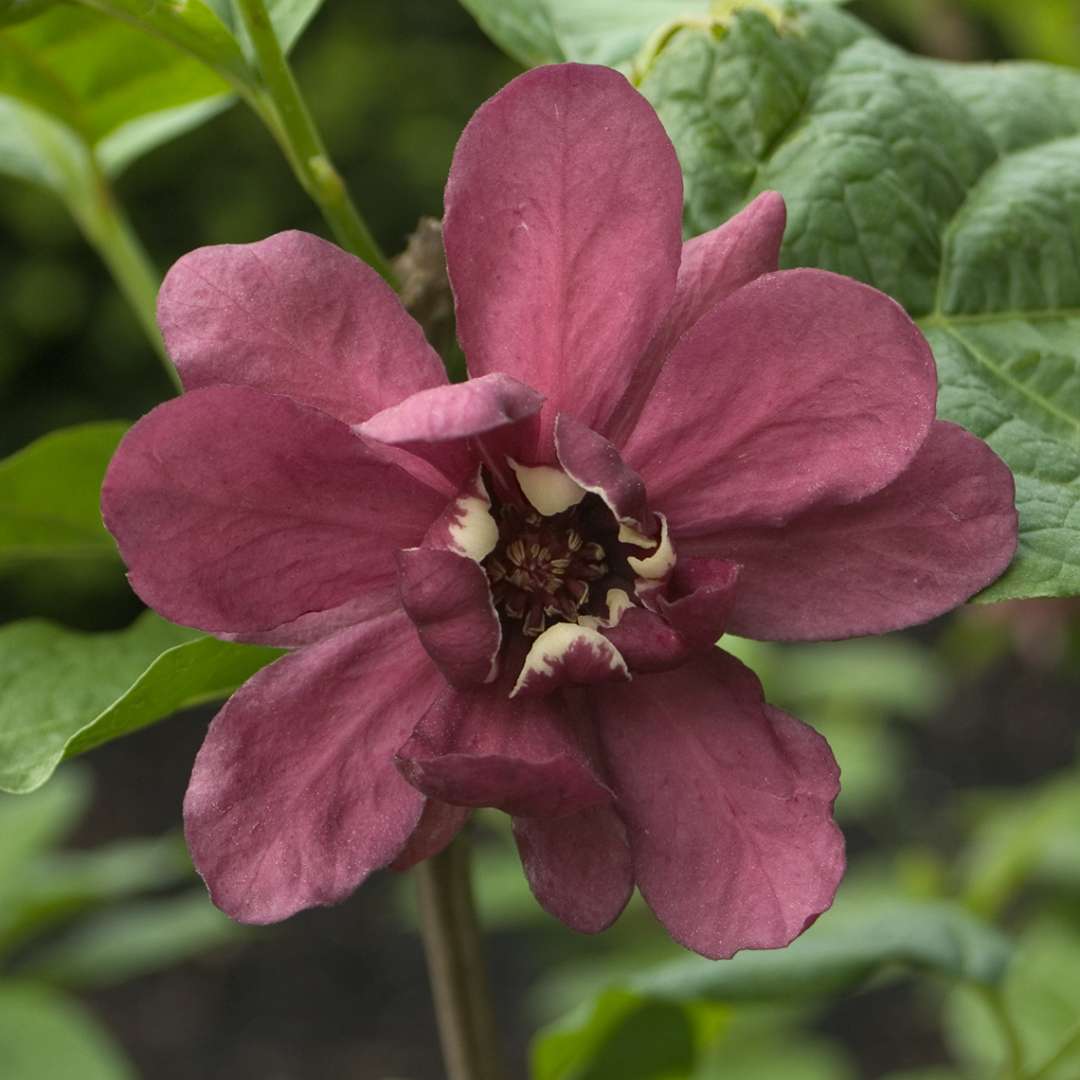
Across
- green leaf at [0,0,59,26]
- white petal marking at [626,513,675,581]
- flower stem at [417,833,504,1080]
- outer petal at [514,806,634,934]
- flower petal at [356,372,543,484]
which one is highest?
green leaf at [0,0,59,26]

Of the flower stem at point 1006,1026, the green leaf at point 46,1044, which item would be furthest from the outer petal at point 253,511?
the green leaf at point 46,1044

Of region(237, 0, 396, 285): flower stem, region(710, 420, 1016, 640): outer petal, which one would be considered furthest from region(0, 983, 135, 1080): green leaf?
region(710, 420, 1016, 640): outer petal

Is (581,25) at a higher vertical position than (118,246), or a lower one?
higher

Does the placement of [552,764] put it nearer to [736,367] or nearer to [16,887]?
[736,367]

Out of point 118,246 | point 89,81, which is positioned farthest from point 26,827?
point 89,81

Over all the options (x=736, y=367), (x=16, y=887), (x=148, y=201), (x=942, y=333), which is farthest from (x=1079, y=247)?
(x=148, y=201)

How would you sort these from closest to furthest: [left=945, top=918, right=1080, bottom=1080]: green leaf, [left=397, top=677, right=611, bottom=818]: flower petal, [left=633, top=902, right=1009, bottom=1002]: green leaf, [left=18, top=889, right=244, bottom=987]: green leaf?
[left=397, top=677, right=611, bottom=818]: flower petal
[left=633, top=902, right=1009, bottom=1002]: green leaf
[left=945, top=918, right=1080, bottom=1080]: green leaf
[left=18, top=889, right=244, bottom=987]: green leaf

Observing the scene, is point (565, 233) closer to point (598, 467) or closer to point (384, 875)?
point (598, 467)

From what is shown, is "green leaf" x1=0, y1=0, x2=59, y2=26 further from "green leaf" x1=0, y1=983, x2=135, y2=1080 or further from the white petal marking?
"green leaf" x1=0, y1=983, x2=135, y2=1080
